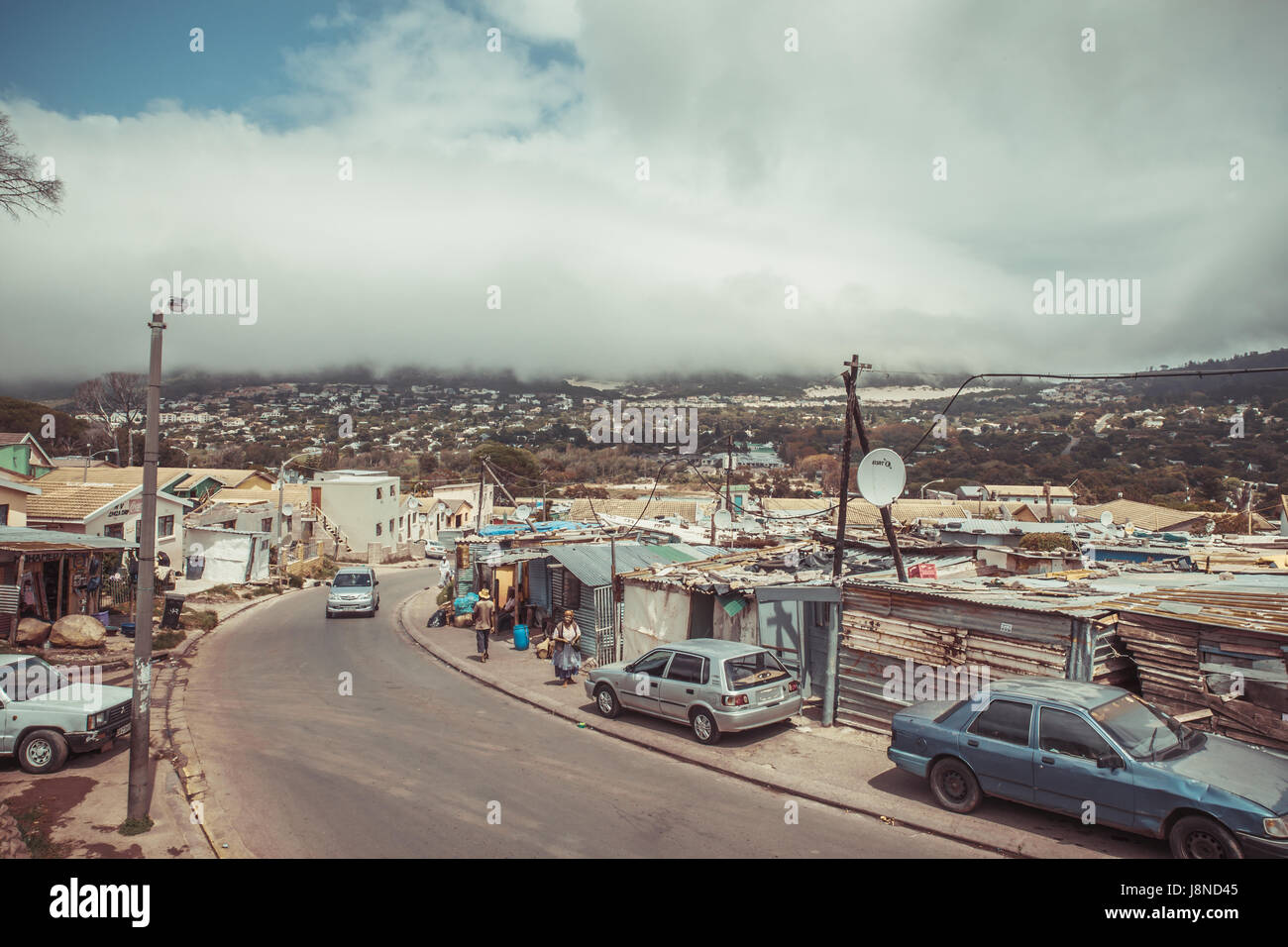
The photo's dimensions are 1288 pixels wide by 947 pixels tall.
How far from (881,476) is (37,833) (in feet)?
42.1

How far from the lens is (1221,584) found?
12.3 m

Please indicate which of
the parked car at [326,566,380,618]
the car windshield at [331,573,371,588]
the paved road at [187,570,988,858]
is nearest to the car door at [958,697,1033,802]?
the paved road at [187,570,988,858]

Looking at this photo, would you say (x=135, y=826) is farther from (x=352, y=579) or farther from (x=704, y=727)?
(x=352, y=579)

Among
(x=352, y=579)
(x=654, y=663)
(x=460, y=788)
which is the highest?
(x=654, y=663)

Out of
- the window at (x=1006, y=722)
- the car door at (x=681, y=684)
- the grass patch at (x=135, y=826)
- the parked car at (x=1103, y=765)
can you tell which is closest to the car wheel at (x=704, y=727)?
the car door at (x=681, y=684)

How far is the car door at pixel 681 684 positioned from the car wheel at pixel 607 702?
1.27m

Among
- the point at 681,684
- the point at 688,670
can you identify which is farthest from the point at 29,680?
the point at 688,670

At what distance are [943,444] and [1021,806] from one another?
122 meters

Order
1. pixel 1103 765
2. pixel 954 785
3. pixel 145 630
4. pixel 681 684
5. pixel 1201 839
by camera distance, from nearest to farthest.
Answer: pixel 1201 839
pixel 1103 765
pixel 145 630
pixel 954 785
pixel 681 684

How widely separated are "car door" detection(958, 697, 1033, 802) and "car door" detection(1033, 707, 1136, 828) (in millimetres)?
126

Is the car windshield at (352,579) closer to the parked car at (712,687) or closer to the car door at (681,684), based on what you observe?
the parked car at (712,687)

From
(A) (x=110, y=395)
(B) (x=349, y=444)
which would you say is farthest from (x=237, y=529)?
(B) (x=349, y=444)

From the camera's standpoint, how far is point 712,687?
38.3 feet
